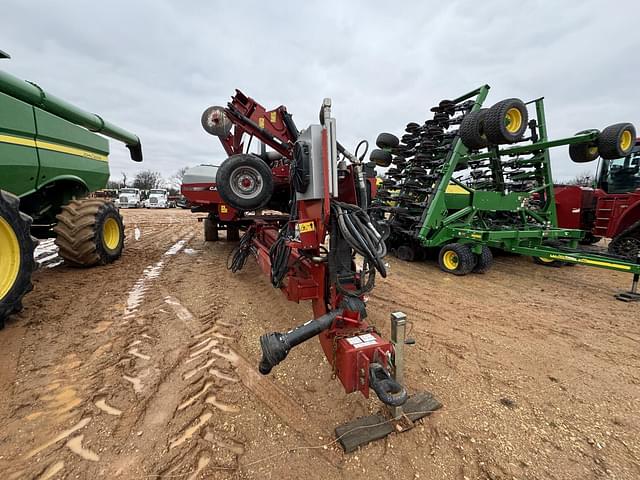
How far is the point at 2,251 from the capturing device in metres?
2.70

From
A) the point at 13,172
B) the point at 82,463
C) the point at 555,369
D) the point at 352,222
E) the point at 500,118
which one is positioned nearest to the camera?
the point at 82,463

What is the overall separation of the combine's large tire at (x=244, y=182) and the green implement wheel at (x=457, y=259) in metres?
3.60

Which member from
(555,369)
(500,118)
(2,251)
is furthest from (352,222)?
(500,118)

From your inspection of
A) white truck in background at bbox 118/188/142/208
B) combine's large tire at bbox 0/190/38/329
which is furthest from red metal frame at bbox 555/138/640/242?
white truck in background at bbox 118/188/142/208

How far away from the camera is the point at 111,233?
5.43 meters

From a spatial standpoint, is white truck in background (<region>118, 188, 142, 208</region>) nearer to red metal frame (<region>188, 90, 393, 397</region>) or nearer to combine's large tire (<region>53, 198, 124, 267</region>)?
combine's large tire (<region>53, 198, 124, 267</region>)

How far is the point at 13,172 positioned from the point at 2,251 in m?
1.33

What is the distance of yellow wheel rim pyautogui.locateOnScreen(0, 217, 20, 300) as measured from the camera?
2.67m

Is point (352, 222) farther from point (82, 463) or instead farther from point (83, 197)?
point (83, 197)

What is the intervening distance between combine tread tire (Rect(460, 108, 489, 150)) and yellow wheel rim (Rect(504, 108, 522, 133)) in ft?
1.14

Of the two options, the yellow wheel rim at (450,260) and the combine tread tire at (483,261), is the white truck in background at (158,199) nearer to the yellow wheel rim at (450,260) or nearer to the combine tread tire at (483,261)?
the yellow wheel rim at (450,260)

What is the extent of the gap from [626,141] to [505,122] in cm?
277

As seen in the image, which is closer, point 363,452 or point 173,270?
point 363,452

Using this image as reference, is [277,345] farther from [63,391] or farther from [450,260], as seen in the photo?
[450,260]
